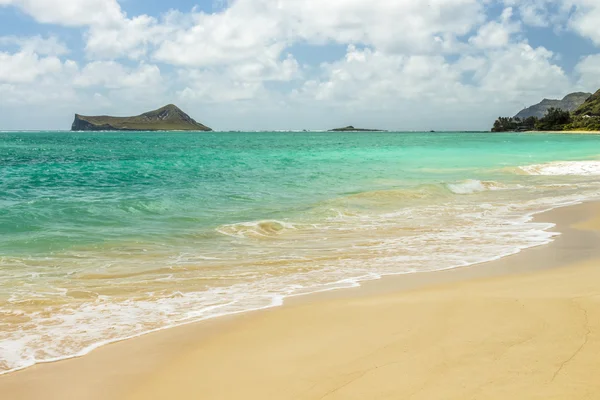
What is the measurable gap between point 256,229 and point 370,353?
304 inches

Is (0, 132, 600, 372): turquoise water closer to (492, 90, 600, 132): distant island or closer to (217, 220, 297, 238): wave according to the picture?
(217, 220, 297, 238): wave

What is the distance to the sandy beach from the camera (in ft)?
12.6

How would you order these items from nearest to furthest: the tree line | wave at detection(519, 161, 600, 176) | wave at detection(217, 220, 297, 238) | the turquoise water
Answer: the turquoise water → wave at detection(217, 220, 297, 238) → wave at detection(519, 161, 600, 176) → the tree line

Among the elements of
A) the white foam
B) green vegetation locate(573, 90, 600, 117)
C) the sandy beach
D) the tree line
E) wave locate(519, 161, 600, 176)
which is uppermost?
green vegetation locate(573, 90, 600, 117)

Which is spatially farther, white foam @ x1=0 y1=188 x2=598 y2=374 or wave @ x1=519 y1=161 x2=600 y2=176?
wave @ x1=519 y1=161 x2=600 y2=176

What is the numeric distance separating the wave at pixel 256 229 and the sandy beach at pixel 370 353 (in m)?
5.14

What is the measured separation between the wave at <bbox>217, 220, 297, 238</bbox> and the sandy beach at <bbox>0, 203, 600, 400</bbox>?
5.14 meters

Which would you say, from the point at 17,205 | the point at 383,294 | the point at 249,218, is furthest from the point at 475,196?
the point at 17,205

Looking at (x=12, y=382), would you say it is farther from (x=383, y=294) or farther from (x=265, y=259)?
(x=265, y=259)

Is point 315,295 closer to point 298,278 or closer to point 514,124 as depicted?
point 298,278

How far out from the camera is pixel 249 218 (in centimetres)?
1359

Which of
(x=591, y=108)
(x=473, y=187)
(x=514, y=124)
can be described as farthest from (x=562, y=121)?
(x=473, y=187)

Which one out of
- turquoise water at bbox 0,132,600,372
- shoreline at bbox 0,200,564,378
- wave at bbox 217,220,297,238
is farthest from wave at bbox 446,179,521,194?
shoreline at bbox 0,200,564,378

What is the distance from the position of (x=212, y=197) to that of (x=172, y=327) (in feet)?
41.7
